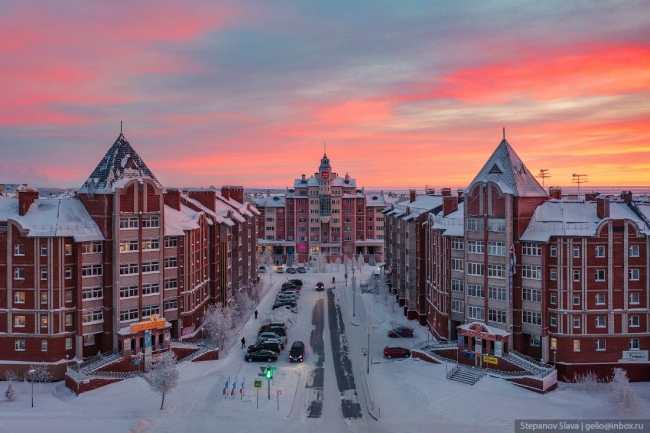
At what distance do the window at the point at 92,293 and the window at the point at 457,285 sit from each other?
135 ft

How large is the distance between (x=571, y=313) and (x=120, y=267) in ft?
164

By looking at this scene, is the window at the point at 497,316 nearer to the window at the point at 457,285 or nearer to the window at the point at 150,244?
the window at the point at 457,285

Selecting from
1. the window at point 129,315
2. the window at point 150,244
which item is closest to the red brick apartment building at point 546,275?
the window at point 150,244

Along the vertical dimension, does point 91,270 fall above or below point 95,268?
below

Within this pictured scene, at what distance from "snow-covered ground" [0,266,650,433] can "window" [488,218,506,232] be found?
16.4 meters

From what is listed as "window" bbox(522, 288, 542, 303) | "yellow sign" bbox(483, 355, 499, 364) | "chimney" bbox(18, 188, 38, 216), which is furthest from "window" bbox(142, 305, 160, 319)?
"window" bbox(522, 288, 542, 303)

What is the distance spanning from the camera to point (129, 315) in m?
56.8

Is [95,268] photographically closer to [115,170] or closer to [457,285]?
[115,170]

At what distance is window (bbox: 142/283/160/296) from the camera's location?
190 ft

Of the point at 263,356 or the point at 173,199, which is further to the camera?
the point at 173,199

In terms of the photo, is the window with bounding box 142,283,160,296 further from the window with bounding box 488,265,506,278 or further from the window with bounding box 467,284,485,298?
the window with bounding box 488,265,506,278

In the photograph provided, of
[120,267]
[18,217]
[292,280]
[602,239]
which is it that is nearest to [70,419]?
[120,267]

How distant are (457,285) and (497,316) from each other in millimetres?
6136

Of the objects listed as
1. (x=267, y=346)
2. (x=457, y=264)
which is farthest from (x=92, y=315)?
(x=457, y=264)
